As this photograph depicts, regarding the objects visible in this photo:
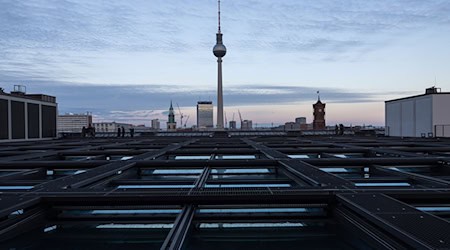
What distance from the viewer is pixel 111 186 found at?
9250 millimetres

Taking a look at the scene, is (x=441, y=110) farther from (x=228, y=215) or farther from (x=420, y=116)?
(x=228, y=215)

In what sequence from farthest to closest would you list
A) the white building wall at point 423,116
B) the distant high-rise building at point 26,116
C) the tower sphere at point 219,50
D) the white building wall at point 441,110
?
the tower sphere at point 219,50, the white building wall at point 423,116, the white building wall at point 441,110, the distant high-rise building at point 26,116

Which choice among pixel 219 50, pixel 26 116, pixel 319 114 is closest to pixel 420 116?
pixel 26 116

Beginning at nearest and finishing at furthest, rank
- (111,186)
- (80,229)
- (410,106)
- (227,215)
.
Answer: (80,229) < (227,215) < (111,186) < (410,106)

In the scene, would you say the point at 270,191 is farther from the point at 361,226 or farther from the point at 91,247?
the point at 91,247

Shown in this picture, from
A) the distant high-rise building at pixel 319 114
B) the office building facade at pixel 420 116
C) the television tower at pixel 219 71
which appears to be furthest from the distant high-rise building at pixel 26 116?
the distant high-rise building at pixel 319 114

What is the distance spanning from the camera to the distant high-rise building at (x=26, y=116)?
36.1 m

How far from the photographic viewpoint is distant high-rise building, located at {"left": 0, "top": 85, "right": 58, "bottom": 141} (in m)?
36.1

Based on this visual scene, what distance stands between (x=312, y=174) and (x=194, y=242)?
5.22 meters

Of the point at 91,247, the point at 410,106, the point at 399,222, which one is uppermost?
the point at 410,106

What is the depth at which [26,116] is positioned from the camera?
4012 centimetres

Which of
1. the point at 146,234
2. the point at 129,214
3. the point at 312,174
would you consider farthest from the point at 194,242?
the point at 312,174

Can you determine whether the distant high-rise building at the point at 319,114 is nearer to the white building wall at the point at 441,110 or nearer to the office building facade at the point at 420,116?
the office building facade at the point at 420,116

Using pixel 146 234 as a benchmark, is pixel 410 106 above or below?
above
